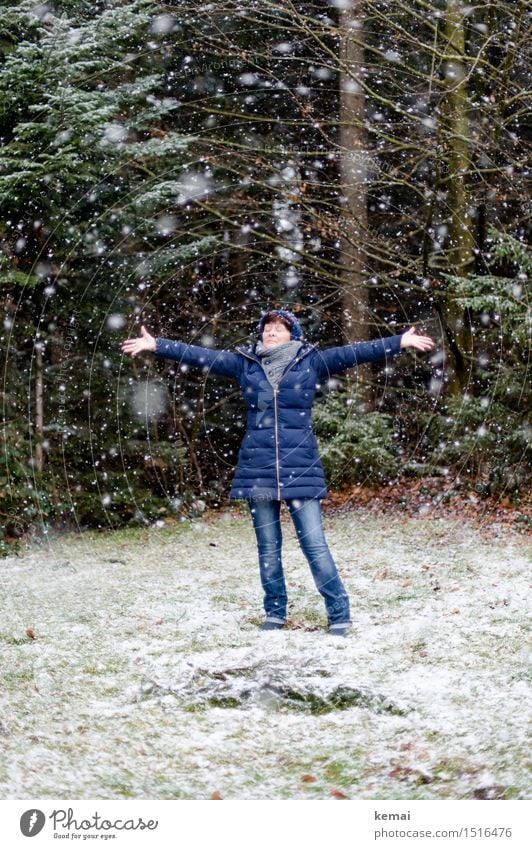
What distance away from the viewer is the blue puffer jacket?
5.21m

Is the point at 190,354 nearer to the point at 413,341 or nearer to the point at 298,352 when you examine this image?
the point at 298,352

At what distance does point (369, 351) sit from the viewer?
5.14 m

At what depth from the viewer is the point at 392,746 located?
3.96 m

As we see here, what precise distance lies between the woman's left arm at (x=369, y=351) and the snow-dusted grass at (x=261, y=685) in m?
1.55

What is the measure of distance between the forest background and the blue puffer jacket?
11.8 ft

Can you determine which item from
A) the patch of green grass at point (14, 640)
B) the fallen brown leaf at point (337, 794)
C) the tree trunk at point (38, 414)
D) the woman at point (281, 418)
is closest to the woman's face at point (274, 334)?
the woman at point (281, 418)

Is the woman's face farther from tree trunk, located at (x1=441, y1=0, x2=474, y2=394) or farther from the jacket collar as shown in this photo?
tree trunk, located at (x1=441, y1=0, x2=474, y2=394)

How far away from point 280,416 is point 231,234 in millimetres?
5824

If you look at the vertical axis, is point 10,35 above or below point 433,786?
above

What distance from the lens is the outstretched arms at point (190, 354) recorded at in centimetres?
530

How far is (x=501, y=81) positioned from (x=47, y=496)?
642 cm
